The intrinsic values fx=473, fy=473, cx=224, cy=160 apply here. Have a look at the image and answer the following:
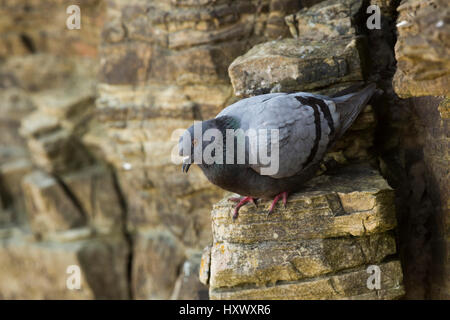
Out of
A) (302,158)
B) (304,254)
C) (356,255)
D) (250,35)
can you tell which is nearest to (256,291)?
(304,254)

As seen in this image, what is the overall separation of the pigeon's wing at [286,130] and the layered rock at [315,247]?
0.36 meters

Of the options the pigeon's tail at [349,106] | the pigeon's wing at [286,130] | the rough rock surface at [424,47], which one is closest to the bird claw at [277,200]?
the pigeon's wing at [286,130]

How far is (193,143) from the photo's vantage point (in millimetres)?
3326

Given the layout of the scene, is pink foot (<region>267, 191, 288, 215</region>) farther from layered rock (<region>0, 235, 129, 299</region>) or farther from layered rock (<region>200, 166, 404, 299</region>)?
layered rock (<region>0, 235, 129, 299</region>)

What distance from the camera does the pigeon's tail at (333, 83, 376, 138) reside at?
3.66 meters

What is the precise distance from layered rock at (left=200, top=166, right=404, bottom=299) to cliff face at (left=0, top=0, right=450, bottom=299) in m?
0.01

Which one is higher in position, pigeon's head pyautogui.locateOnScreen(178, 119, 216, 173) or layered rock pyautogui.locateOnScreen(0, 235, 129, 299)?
pigeon's head pyautogui.locateOnScreen(178, 119, 216, 173)

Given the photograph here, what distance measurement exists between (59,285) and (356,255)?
4.24 metres

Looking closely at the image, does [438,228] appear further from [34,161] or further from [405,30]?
[34,161]

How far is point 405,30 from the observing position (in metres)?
2.97

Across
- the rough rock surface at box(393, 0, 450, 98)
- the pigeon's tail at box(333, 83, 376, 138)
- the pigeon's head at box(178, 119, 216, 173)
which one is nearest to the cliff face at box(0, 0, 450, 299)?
the rough rock surface at box(393, 0, 450, 98)

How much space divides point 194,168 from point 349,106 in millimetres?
2108

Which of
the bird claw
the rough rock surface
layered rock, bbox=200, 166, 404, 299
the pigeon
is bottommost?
layered rock, bbox=200, 166, 404, 299

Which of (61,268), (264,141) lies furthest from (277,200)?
(61,268)
